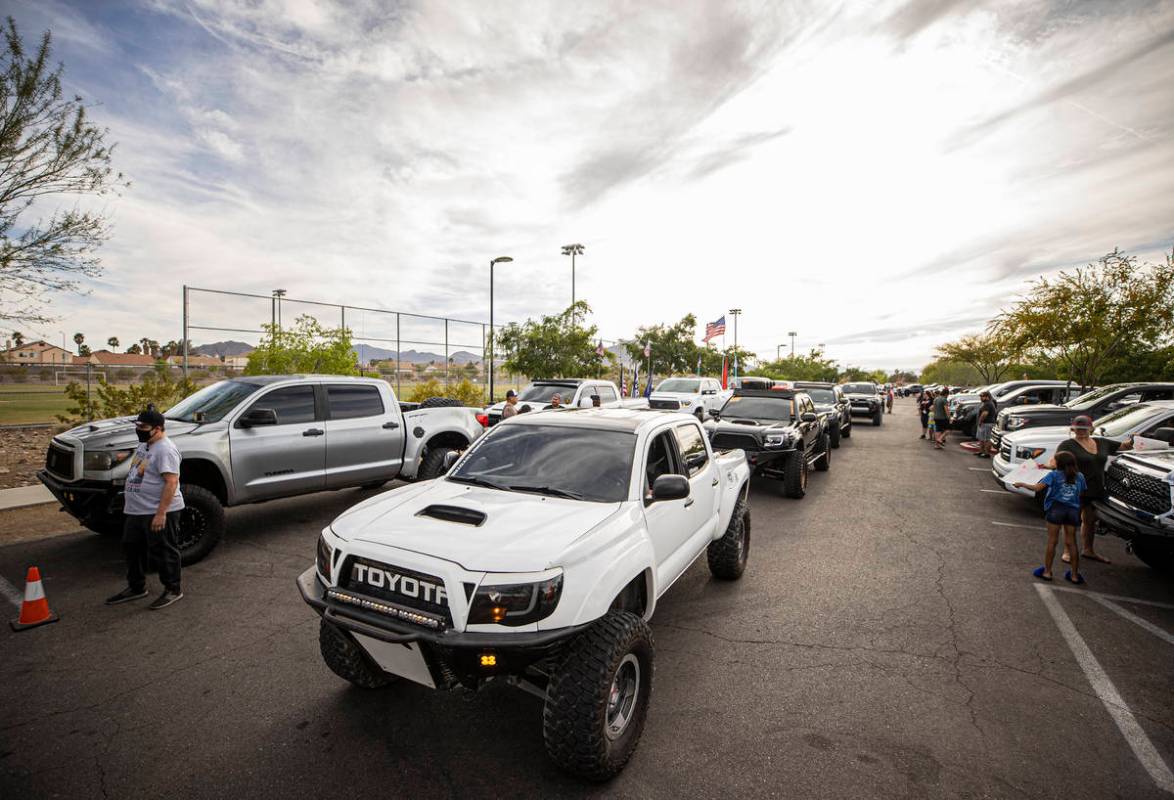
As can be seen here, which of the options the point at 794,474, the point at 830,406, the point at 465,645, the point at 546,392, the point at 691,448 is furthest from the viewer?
the point at 830,406

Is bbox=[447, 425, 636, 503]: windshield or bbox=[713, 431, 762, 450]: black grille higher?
bbox=[447, 425, 636, 503]: windshield

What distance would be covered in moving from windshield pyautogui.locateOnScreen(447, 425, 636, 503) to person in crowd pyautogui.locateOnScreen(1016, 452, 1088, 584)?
15.7 ft

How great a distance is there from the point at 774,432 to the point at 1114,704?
5791 millimetres

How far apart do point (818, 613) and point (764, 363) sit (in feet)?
256

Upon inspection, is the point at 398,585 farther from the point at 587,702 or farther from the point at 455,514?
the point at 587,702

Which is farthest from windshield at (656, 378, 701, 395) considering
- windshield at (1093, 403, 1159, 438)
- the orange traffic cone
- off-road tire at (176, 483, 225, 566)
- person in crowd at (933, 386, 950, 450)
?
the orange traffic cone

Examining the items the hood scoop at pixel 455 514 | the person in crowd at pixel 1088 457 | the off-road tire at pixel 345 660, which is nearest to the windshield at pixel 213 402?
the off-road tire at pixel 345 660

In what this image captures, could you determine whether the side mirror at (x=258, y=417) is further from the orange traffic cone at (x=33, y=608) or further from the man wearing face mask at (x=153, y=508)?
the orange traffic cone at (x=33, y=608)

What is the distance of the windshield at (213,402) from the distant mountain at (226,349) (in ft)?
35.0

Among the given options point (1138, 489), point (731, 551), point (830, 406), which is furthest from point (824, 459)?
point (731, 551)

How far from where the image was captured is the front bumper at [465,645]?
2271mm

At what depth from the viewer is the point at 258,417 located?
19.3 ft

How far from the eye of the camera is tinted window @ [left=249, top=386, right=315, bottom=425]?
254 inches

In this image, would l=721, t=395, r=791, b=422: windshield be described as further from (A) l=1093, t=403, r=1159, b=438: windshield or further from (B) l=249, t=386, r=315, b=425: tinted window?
(B) l=249, t=386, r=315, b=425: tinted window
